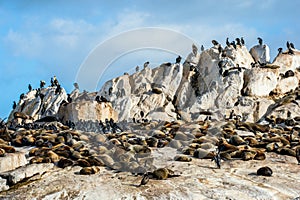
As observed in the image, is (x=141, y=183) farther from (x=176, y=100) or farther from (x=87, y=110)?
(x=176, y=100)

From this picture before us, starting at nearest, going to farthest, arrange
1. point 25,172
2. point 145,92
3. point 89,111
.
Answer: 1. point 25,172
2. point 89,111
3. point 145,92

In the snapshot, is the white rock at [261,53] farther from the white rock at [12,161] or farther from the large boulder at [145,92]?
the white rock at [12,161]

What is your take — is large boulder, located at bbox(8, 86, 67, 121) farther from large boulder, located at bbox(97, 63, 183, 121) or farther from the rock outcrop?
the rock outcrop

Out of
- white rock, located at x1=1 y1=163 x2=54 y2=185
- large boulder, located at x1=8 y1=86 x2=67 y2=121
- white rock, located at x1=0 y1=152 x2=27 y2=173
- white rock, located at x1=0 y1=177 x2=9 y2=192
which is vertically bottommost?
white rock, located at x1=0 y1=177 x2=9 y2=192

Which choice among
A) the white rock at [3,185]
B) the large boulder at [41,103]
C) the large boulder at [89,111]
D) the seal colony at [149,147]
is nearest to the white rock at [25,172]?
the white rock at [3,185]

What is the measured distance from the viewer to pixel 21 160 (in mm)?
19516

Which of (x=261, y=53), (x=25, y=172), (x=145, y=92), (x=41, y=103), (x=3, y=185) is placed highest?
(x=261, y=53)

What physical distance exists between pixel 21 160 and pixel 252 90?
41005mm

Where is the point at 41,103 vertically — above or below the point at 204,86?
below

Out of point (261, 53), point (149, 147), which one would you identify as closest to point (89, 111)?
point (149, 147)

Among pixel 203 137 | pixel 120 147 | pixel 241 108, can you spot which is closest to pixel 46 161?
pixel 120 147

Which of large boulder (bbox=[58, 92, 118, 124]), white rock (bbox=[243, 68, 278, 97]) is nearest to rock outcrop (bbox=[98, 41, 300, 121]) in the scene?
white rock (bbox=[243, 68, 278, 97])

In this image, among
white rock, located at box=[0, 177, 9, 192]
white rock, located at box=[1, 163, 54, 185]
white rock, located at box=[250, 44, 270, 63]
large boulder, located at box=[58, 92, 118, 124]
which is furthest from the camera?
white rock, located at box=[250, 44, 270, 63]

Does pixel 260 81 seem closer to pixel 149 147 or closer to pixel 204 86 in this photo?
pixel 204 86
